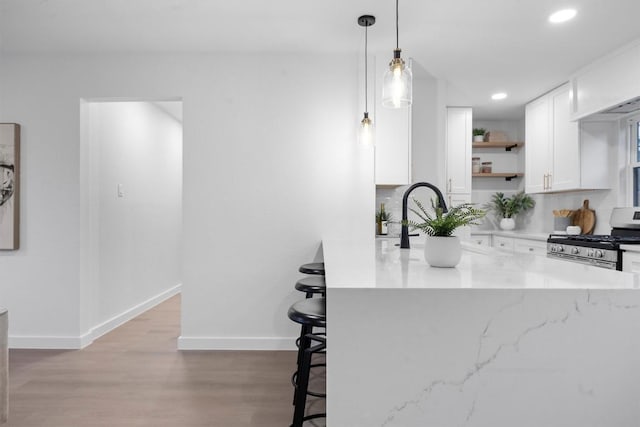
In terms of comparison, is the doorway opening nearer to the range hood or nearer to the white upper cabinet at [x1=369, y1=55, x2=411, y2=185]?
the white upper cabinet at [x1=369, y1=55, x2=411, y2=185]

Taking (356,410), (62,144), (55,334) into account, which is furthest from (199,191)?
(356,410)

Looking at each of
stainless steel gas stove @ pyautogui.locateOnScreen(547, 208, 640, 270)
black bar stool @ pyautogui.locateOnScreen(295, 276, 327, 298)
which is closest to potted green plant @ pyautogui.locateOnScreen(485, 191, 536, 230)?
stainless steel gas stove @ pyautogui.locateOnScreen(547, 208, 640, 270)

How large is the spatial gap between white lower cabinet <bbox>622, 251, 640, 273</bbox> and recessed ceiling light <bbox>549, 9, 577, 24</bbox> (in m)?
1.65

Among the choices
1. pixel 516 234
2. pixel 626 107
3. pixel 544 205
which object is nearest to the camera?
pixel 626 107

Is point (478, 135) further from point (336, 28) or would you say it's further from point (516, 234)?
point (336, 28)

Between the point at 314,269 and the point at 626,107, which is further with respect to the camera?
the point at 626,107

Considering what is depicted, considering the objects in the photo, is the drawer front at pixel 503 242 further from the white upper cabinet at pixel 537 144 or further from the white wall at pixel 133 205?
the white wall at pixel 133 205

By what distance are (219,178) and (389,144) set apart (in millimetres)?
1390

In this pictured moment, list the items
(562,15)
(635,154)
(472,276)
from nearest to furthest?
(472,276) → (562,15) → (635,154)

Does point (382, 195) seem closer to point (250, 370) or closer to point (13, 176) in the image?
point (250, 370)

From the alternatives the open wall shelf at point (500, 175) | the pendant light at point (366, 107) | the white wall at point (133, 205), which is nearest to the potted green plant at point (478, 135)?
the open wall shelf at point (500, 175)

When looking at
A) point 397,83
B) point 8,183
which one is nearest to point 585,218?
point 397,83

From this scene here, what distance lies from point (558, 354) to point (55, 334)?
357 cm

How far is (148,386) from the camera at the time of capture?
2521 mm
